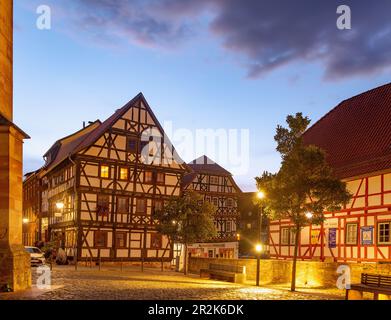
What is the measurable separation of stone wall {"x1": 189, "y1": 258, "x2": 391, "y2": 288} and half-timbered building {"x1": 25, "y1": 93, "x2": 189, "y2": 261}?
14.4 meters

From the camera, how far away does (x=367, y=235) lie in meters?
26.0

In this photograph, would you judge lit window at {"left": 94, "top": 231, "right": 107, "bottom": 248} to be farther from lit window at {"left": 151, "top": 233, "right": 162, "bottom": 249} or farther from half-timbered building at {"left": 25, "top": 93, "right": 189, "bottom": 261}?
lit window at {"left": 151, "top": 233, "right": 162, "bottom": 249}

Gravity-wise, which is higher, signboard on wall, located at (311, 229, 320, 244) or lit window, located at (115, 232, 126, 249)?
signboard on wall, located at (311, 229, 320, 244)

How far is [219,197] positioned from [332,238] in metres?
33.4

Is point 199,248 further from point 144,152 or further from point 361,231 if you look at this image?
point 361,231

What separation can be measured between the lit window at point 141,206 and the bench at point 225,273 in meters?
13.5

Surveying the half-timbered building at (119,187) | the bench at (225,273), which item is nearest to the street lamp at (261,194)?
the bench at (225,273)

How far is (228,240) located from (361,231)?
35.8m

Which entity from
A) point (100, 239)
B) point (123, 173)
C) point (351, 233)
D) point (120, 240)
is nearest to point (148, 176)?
point (123, 173)

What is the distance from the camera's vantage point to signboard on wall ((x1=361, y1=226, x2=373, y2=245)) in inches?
1014

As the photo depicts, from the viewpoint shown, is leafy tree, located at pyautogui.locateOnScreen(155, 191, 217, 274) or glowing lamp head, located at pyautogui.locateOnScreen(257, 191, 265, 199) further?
leafy tree, located at pyautogui.locateOnScreen(155, 191, 217, 274)

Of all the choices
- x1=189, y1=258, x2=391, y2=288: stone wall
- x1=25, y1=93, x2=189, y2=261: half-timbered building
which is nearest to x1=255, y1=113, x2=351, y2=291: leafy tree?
x1=189, y1=258, x2=391, y2=288: stone wall

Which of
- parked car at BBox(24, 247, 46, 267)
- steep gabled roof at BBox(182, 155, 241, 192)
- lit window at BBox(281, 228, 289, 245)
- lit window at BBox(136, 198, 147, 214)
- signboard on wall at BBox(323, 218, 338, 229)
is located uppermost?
steep gabled roof at BBox(182, 155, 241, 192)
